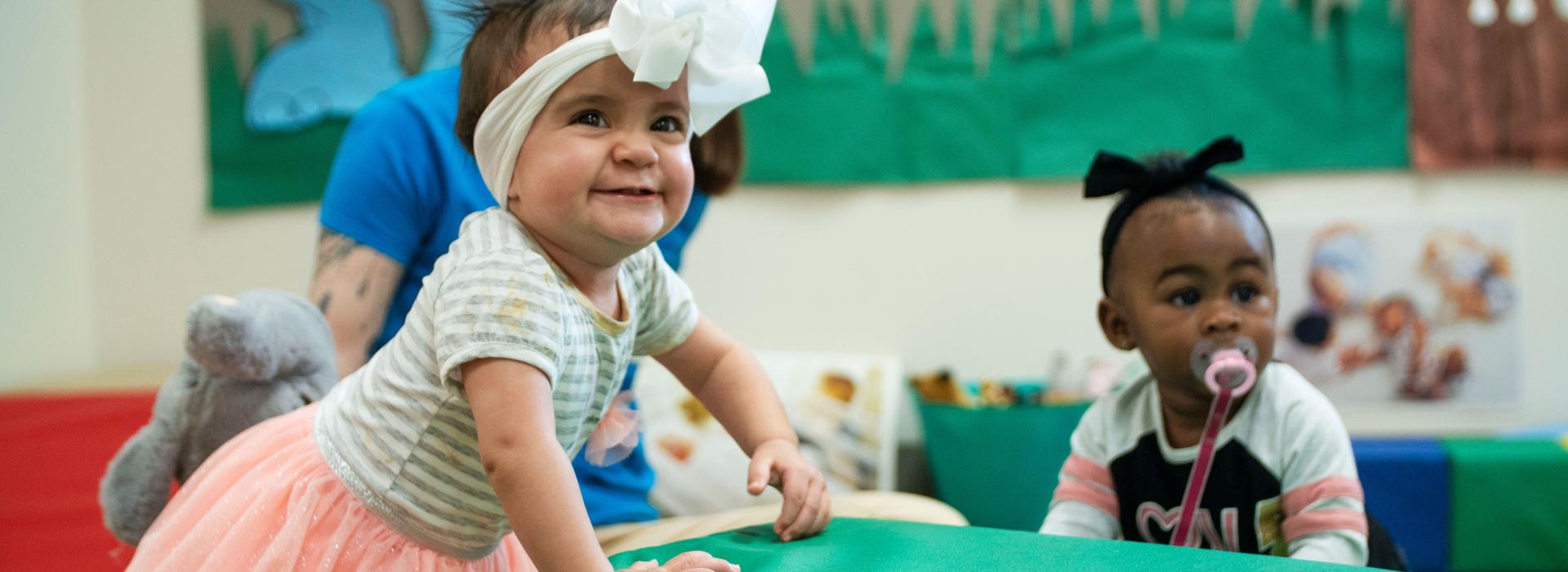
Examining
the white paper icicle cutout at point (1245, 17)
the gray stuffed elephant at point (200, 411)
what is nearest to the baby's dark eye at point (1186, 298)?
the gray stuffed elephant at point (200, 411)

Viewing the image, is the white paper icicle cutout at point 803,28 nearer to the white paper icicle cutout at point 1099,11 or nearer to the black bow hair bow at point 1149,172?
the white paper icicle cutout at point 1099,11

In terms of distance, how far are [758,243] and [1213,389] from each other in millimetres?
1339

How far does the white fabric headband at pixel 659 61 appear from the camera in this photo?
60 centimetres

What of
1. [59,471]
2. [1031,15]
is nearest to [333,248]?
[59,471]

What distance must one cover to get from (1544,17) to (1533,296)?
0.49m

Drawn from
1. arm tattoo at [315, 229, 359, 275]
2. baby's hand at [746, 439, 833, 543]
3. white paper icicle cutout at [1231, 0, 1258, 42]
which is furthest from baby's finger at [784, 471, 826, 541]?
white paper icicle cutout at [1231, 0, 1258, 42]

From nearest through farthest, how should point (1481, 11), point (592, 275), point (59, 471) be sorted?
point (592, 275) → point (59, 471) → point (1481, 11)

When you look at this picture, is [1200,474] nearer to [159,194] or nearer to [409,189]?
[409,189]

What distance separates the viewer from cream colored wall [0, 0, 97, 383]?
2.04 m

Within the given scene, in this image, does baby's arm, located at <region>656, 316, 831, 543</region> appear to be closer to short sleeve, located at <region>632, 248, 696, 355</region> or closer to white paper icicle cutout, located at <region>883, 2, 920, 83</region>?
short sleeve, located at <region>632, 248, 696, 355</region>

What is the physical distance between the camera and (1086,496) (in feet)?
3.35

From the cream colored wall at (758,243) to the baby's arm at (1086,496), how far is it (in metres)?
1.12

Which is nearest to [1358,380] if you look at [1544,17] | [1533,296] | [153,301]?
[1533,296]

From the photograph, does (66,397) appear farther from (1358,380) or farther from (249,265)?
(1358,380)
